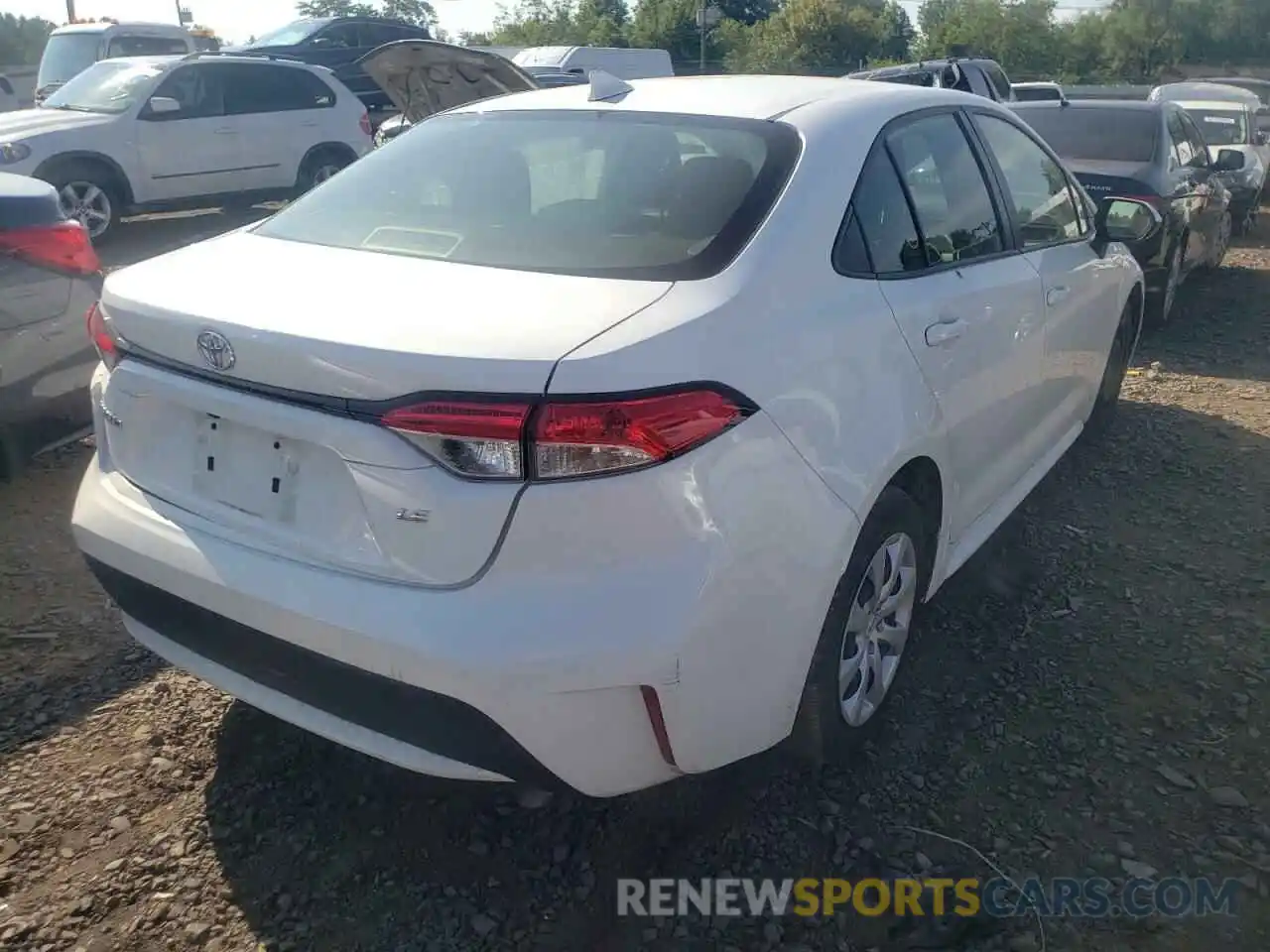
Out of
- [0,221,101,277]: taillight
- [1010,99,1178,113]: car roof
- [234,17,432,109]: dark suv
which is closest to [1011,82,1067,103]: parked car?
[1010,99,1178,113]: car roof

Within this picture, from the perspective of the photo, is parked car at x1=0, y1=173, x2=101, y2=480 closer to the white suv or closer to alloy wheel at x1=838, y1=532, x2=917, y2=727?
alloy wheel at x1=838, y1=532, x2=917, y2=727

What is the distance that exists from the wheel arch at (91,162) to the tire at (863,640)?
9.00 metres

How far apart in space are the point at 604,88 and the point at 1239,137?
1354cm

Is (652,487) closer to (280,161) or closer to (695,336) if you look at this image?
(695,336)

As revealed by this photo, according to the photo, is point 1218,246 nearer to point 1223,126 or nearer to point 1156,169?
point 1156,169

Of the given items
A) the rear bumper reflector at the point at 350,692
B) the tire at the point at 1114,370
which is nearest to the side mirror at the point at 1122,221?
the tire at the point at 1114,370

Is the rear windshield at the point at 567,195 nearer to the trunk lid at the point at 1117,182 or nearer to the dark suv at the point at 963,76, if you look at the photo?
the trunk lid at the point at 1117,182

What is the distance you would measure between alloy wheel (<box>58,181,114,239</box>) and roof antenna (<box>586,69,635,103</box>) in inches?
314

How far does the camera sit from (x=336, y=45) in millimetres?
16234

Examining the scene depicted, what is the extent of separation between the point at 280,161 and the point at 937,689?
9945 millimetres

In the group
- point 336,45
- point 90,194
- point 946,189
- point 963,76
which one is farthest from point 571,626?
point 336,45

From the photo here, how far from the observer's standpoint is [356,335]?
81.3 inches

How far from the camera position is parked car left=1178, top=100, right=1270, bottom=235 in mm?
12203

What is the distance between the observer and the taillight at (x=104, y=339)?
2.50 metres
